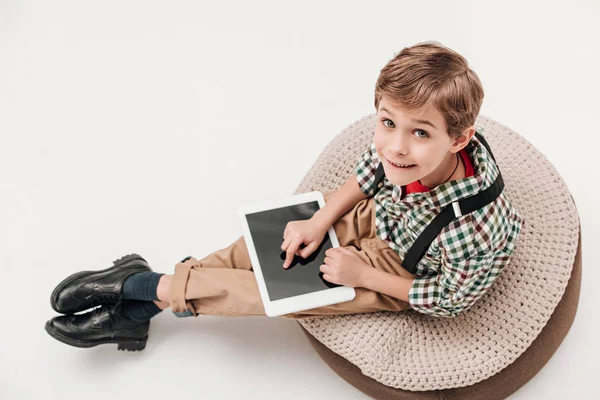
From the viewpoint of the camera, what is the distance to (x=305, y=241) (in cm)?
164

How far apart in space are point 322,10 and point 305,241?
3.55ft

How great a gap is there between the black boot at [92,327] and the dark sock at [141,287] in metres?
0.04

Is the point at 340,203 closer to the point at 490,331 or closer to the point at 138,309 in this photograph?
the point at 490,331

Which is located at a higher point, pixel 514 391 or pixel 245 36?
pixel 245 36

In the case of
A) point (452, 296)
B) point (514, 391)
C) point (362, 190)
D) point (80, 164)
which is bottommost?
point (514, 391)

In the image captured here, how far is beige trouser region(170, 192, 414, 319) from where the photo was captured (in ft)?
5.24

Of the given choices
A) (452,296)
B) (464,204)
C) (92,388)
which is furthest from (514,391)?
(92,388)

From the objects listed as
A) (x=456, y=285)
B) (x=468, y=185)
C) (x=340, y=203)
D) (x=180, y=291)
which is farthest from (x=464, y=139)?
(x=180, y=291)

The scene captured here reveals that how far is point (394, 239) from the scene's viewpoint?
1.60 metres

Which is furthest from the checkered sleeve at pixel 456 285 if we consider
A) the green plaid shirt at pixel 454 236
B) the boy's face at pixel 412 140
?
the boy's face at pixel 412 140

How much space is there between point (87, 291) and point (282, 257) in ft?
1.61

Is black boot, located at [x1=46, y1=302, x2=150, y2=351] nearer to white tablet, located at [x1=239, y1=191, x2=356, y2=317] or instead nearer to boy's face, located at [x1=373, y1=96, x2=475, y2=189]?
white tablet, located at [x1=239, y1=191, x2=356, y2=317]

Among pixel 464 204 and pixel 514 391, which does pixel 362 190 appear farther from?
pixel 514 391

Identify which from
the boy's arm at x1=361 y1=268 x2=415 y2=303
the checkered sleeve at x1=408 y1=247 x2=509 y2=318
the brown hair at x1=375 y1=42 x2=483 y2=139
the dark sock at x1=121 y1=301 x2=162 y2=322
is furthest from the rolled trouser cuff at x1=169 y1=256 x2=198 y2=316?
the brown hair at x1=375 y1=42 x2=483 y2=139
